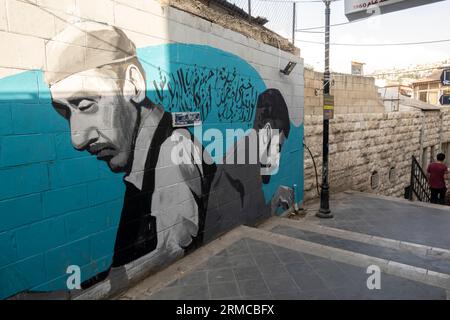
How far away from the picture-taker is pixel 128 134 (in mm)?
3781

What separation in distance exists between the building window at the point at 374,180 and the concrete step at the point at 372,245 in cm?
634

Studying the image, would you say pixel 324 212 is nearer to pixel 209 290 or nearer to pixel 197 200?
pixel 197 200

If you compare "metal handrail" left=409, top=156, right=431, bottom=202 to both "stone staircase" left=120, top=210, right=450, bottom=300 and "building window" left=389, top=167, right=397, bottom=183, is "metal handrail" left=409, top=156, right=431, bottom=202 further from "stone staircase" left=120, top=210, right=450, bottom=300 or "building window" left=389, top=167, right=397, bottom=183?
"stone staircase" left=120, top=210, right=450, bottom=300

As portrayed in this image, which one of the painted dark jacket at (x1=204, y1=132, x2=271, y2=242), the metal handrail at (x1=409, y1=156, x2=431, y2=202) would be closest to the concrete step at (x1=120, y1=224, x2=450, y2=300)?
the painted dark jacket at (x1=204, y1=132, x2=271, y2=242)

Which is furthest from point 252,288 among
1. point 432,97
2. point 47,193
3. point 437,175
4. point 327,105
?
point 432,97

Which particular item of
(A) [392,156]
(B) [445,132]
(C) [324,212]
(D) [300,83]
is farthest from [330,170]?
(B) [445,132]

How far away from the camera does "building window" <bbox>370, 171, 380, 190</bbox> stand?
12.1 metres

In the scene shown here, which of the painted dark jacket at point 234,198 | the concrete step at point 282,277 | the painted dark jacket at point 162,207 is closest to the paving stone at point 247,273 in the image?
the concrete step at point 282,277

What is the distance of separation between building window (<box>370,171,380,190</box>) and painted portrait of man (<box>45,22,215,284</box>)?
30.4 ft

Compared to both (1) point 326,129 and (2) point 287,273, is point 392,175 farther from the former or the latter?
(2) point 287,273

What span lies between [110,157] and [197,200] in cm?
175

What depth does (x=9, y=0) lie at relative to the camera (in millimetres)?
2656

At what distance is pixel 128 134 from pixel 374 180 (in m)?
10.9

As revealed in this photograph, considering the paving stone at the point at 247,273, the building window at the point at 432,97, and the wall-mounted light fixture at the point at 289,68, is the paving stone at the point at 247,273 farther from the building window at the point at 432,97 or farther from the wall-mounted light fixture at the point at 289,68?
the building window at the point at 432,97
